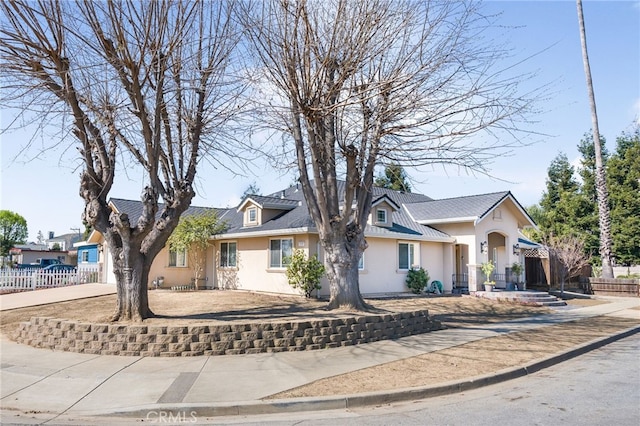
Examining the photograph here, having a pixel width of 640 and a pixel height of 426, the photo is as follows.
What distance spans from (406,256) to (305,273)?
641 centimetres

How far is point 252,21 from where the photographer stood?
1098cm

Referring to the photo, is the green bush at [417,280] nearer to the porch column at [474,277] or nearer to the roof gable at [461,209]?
the porch column at [474,277]

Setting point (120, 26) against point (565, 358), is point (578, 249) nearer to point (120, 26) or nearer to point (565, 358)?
point (565, 358)

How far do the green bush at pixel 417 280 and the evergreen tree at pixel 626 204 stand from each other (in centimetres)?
2343

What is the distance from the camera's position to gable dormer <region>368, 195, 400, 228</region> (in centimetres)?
2122

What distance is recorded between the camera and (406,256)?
72.1ft

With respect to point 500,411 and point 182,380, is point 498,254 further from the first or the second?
point 182,380

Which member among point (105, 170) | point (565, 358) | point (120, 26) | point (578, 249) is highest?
point (120, 26)

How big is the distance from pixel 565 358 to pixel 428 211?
15.8 meters

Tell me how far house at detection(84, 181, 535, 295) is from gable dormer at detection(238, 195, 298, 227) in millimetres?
46

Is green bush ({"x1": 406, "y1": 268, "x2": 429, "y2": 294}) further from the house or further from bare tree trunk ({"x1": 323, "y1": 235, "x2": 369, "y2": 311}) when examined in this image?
bare tree trunk ({"x1": 323, "y1": 235, "x2": 369, "y2": 311})

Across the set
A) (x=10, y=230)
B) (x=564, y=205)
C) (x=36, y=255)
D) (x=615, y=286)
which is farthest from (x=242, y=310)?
(x=36, y=255)

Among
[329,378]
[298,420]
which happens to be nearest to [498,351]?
[329,378]

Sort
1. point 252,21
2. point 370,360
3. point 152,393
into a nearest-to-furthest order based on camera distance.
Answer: point 152,393
point 370,360
point 252,21
